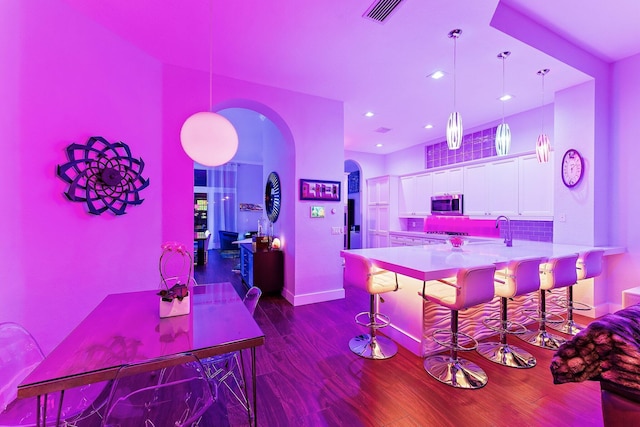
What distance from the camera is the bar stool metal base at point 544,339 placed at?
8.71ft

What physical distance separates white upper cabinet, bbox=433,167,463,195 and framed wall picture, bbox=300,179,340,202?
8.92 feet

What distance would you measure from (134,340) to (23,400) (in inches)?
27.2

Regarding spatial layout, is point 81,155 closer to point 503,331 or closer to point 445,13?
point 445,13

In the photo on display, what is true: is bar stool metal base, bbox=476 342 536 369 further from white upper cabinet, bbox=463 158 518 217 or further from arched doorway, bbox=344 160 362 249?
arched doorway, bbox=344 160 362 249

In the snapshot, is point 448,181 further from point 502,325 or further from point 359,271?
point 359,271

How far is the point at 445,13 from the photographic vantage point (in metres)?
2.32

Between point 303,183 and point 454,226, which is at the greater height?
point 303,183

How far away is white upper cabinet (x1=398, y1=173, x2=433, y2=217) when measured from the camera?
19.7ft

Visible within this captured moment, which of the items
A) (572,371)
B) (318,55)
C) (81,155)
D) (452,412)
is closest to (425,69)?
(318,55)

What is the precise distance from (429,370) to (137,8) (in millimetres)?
3996

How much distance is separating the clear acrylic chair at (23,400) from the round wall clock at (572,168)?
5155 millimetres

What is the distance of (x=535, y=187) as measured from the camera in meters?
4.12

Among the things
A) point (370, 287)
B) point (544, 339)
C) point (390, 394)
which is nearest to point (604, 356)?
point (390, 394)

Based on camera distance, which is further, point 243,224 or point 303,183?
point 243,224
